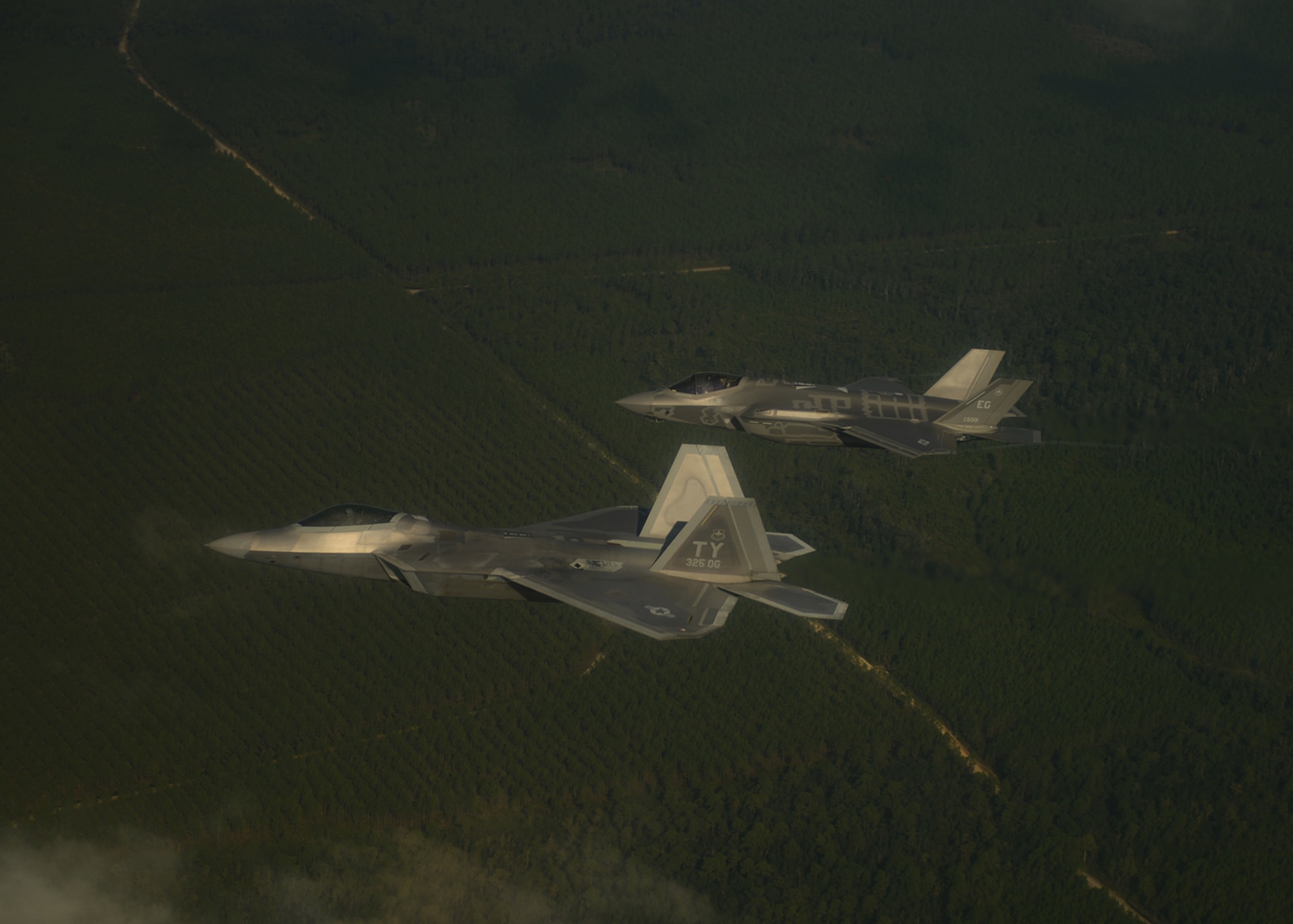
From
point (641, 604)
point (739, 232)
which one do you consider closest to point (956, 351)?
point (739, 232)

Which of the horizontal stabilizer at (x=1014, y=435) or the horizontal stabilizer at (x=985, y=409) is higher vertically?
the horizontal stabilizer at (x=985, y=409)

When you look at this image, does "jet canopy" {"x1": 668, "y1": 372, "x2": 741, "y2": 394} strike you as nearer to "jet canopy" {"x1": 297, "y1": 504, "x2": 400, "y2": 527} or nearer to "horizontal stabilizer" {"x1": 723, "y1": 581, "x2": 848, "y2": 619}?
"horizontal stabilizer" {"x1": 723, "y1": 581, "x2": 848, "y2": 619}

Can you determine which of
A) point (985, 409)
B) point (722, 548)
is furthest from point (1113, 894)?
point (722, 548)

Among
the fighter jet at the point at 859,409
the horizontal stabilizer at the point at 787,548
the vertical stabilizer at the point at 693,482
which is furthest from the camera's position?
the fighter jet at the point at 859,409

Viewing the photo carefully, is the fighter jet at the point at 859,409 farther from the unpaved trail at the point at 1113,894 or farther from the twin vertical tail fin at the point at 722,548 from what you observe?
the unpaved trail at the point at 1113,894

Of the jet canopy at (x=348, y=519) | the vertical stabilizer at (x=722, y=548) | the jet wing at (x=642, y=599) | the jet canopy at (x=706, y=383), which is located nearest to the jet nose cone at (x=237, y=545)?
the jet canopy at (x=348, y=519)

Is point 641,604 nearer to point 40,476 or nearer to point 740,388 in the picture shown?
point 740,388

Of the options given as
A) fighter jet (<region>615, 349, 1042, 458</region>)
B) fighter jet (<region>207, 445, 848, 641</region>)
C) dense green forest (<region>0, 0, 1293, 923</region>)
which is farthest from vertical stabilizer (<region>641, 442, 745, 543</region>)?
fighter jet (<region>615, 349, 1042, 458</region>)
